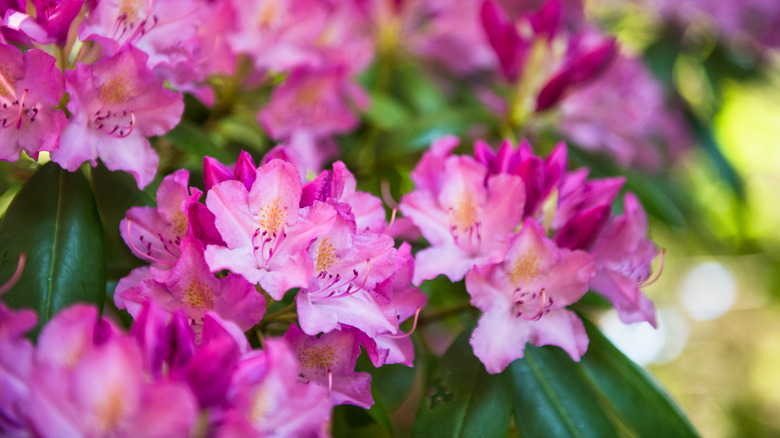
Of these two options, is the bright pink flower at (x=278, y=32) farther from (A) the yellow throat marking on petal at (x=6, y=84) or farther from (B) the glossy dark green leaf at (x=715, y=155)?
(B) the glossy dark green leaf at (x=715, y=155)

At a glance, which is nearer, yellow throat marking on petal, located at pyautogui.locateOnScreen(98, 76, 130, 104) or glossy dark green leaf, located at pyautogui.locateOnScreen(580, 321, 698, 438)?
yellow throat marking on petal, located at pyautogui.locateOnScreen(98, 76, 130, 104)

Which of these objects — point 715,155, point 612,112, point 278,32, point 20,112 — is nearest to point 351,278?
point 20,112

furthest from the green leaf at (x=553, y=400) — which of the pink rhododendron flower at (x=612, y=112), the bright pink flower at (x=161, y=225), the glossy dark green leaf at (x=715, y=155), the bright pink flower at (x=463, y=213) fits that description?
the glossy dark green leaf at (x=715, y=155)

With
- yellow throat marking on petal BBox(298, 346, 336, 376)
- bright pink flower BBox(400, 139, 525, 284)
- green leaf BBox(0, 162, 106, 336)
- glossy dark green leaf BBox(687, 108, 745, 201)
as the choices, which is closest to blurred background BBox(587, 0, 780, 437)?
glossy dark green leaf BBox(687, 108, 745, 201)

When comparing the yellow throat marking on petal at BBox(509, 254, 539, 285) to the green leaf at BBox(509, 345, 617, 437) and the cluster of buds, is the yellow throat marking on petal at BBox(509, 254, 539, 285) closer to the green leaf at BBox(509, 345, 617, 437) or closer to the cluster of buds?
Answer: the cluster of buds

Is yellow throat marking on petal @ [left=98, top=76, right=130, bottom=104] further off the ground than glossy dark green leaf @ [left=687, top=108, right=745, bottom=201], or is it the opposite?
yellow throat marking on petal @ [left=98, top=76, right=130, bottom=104]

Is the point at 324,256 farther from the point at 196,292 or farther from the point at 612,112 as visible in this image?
the point at 612,112

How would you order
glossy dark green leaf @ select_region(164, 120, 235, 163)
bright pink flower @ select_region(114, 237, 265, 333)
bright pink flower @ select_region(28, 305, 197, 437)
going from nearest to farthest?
1. bright pink flower @ select_region(28, 305, 197, 437)
2. bright pink flower @ select_region(114, 237, 265, 333)
3. glossy dark green leaf @ select_region(164, 120, 235, 163)
